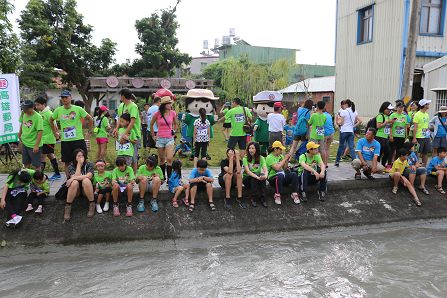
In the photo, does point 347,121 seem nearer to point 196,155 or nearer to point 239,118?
point 239,118

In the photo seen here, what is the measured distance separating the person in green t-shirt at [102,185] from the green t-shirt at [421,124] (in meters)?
7.41

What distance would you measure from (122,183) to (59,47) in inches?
696

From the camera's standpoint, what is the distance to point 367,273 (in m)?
5.48

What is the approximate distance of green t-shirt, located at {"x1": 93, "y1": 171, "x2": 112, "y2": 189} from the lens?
6.76 m

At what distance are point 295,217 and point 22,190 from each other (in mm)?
5055

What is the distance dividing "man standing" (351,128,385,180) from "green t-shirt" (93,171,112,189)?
213 inches

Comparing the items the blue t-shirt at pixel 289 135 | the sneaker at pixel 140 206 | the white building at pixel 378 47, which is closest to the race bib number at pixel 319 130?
the blue t-shirt at pixel 289 135

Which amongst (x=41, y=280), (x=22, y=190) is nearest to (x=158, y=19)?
(x=22, y=190)

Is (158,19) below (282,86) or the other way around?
the other way around

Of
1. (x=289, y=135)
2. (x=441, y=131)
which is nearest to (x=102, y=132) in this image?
(x=289, y=135)

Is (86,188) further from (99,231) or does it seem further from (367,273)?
(367,273)

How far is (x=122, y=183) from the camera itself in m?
6.79

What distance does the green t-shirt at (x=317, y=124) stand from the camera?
852 cm

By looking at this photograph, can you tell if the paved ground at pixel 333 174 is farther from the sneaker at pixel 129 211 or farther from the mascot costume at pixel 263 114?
the mascot costume at pixel 263 114
